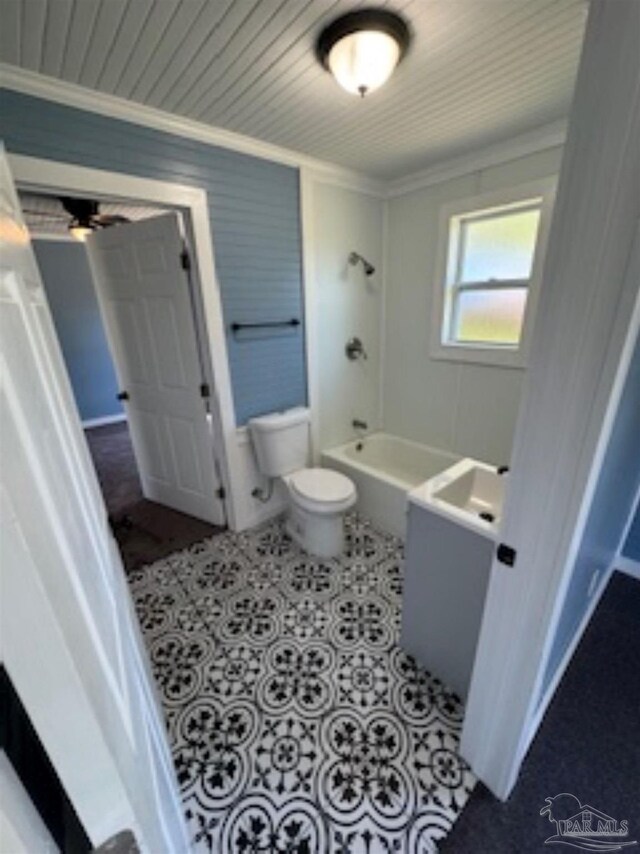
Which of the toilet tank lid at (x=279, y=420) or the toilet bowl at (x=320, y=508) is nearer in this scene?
the toilet bowl at (x=320, y=508)

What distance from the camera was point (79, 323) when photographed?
4.84 meters

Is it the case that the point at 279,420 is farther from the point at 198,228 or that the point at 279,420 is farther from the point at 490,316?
the point at 490,316

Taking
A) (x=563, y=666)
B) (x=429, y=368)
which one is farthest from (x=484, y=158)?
(x=563, y=666)

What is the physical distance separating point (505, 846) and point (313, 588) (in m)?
1.20

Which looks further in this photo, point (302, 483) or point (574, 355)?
point (302, 483)

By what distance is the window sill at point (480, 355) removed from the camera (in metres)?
2.44

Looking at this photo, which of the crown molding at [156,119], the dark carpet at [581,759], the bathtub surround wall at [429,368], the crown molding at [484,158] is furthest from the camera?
the bathtub surround wall at [429,368]

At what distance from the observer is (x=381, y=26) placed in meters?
1.25

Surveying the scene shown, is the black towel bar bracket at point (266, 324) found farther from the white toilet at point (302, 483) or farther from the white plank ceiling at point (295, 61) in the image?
the white plank ceiling at point (295, 61)

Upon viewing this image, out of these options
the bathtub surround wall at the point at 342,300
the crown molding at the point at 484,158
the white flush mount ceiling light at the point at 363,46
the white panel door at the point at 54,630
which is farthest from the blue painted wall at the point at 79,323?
the white panel door at the point at 54,630

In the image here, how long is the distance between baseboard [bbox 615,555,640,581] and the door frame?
232 cm

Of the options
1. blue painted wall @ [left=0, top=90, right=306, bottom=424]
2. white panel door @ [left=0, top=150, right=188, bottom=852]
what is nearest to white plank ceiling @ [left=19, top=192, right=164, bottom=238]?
blue painted wall @ [left=0, top=90, right=306, bottom=424]

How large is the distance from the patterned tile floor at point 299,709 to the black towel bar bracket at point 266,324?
145 cm

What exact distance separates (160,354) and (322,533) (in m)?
1.54
